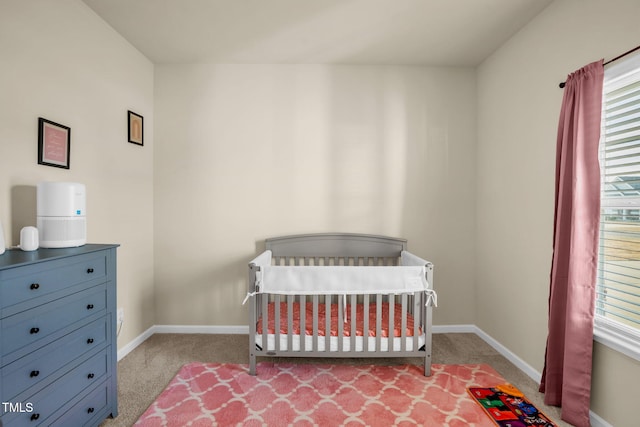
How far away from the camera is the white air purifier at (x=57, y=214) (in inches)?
63.2

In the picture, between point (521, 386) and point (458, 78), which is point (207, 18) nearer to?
point (458, 78)

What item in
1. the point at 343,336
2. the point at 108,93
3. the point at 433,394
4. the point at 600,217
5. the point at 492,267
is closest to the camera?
the point at 600,217

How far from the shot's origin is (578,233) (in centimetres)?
176

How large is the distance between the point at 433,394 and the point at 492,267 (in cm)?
131

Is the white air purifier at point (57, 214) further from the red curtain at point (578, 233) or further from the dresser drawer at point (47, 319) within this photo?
the red curtain at point (578, 233)

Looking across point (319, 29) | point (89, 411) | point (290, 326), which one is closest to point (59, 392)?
point (89, 411)

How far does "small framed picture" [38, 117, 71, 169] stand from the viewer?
1822mm

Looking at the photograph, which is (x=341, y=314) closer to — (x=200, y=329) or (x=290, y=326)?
(x=290, y=326)

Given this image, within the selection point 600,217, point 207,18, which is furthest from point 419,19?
point 600,217

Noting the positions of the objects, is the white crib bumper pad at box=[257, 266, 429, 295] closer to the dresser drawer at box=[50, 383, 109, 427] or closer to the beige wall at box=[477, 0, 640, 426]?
the beige wall at box=[477, 0, 640, 426]

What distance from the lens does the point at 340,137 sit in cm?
302

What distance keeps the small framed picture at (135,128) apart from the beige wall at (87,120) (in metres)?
0.06

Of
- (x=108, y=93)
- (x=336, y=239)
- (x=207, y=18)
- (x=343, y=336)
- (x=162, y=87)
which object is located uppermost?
(x=207, y=18)

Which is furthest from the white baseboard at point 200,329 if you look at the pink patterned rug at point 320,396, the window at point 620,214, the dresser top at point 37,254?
the window at point 620,214
